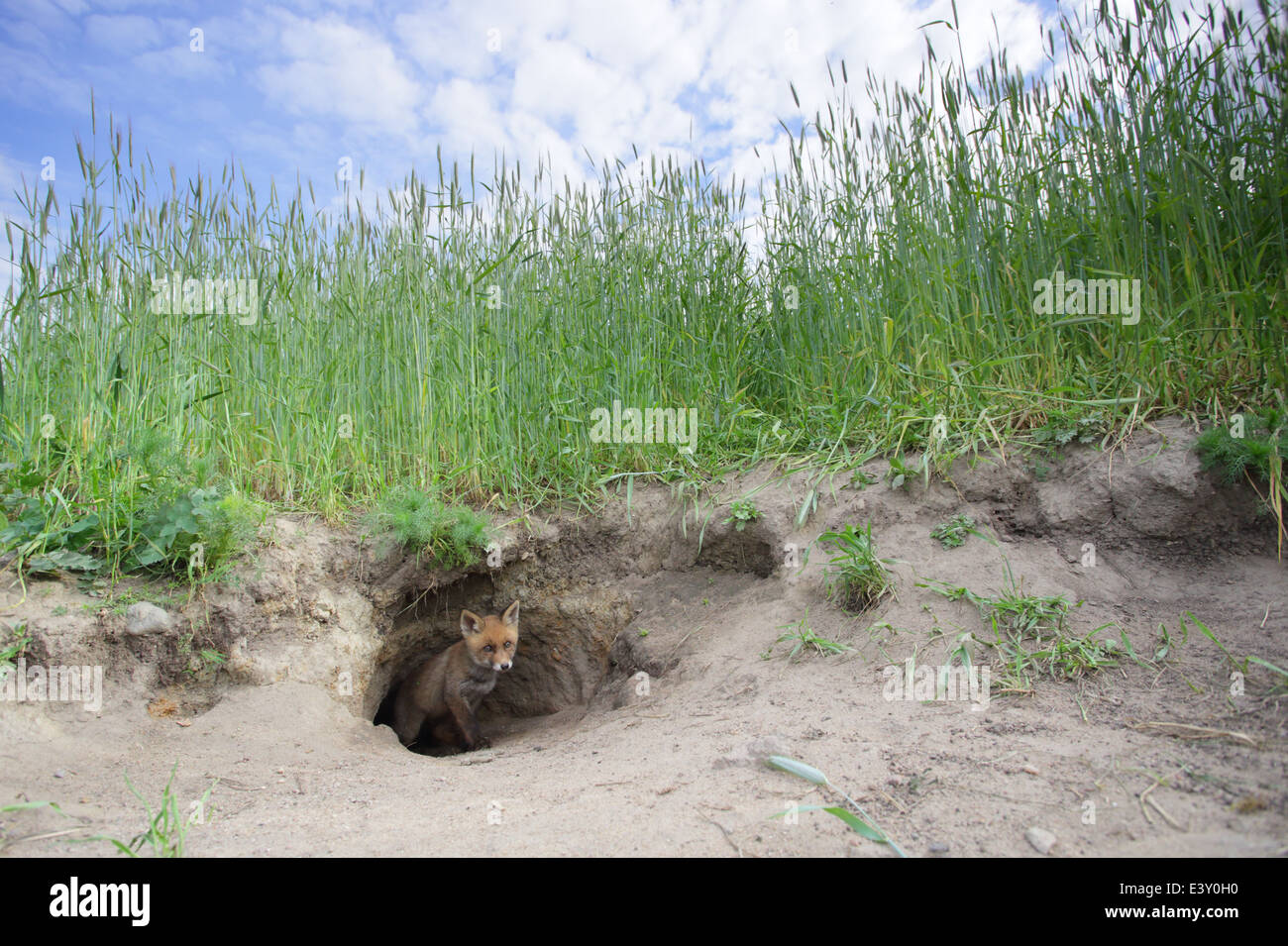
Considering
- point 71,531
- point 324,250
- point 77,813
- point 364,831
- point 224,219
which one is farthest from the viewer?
point 324,250

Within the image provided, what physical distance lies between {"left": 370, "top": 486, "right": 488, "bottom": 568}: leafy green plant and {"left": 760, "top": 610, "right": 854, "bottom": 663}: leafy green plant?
1818 mm

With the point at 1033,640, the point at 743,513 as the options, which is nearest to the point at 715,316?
the point at 743,513

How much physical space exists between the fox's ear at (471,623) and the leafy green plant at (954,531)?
2.75 metres

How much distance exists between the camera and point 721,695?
9.35 feet

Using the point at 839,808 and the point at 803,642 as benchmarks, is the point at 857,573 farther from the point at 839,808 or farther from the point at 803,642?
the point at 839,808

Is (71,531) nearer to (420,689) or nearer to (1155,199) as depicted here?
(420,689)

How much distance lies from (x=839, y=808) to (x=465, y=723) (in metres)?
3.41

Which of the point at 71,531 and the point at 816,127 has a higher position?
the point at 816,127

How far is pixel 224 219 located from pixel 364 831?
13.2 ft

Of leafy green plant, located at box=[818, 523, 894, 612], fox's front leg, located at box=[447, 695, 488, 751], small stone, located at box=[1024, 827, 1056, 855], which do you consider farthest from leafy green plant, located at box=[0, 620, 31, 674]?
small stone, located at box=[1024, 827, 1056, 855]

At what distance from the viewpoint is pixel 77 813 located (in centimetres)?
202

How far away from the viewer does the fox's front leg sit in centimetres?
444

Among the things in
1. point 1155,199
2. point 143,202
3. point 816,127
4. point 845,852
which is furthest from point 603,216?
point 845,852

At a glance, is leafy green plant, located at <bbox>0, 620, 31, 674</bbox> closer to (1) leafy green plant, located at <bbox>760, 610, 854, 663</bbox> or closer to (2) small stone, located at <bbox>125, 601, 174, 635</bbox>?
(2) small stone, located at <bbox>125, 601, 174, 635</bbox>
